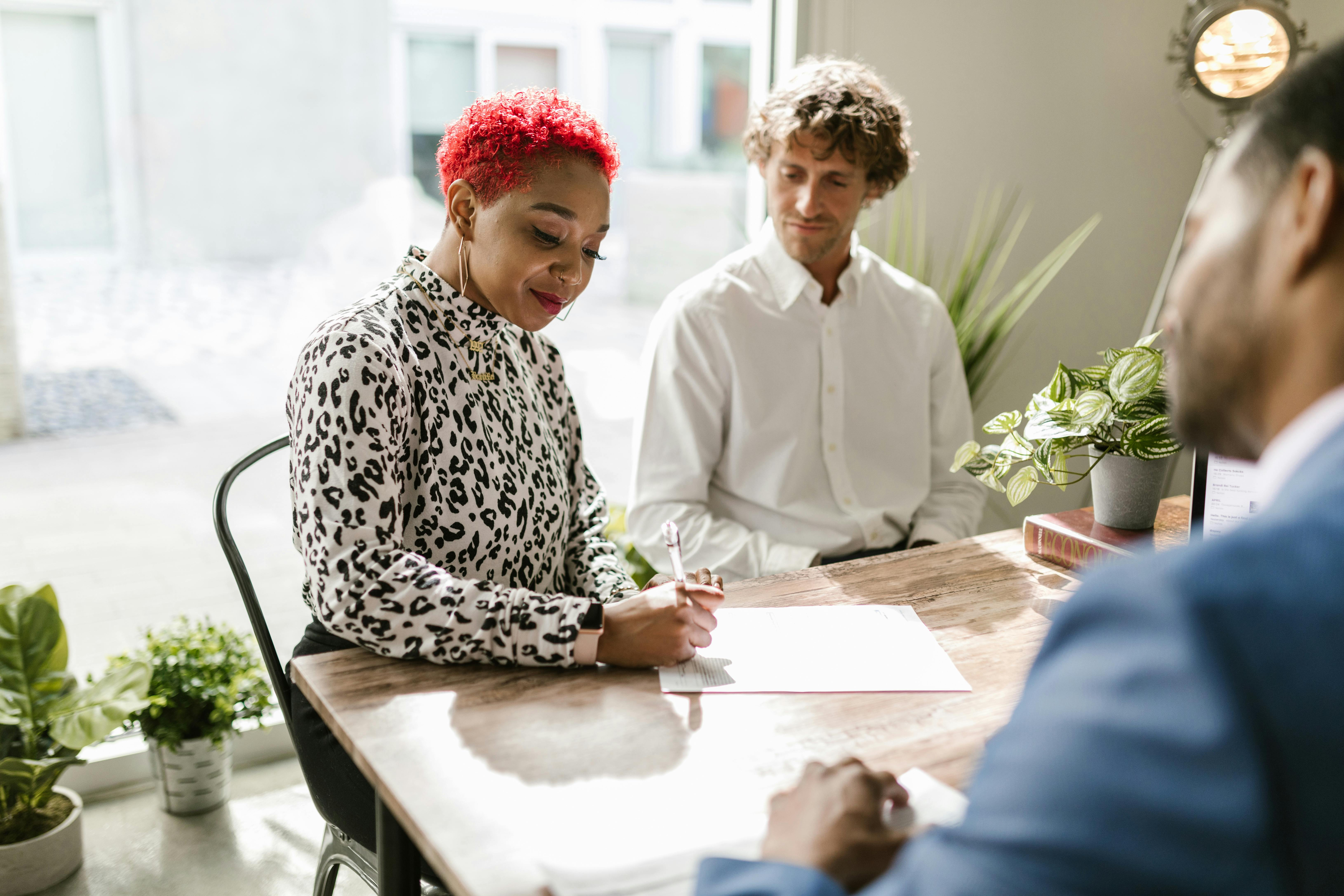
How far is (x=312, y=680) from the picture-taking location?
1.21 m

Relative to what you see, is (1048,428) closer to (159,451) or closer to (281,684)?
(281,684)

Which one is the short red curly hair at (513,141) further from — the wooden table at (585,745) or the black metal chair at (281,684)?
the wooden table at (585,745)

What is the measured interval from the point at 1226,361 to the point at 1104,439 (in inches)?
38.8

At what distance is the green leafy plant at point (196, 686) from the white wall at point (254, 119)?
86 cm

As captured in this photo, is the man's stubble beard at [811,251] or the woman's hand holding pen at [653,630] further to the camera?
the man's stubble beard at [811,251]

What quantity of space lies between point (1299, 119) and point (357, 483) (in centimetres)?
102

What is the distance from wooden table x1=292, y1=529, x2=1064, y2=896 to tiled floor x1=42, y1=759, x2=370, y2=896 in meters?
1.16

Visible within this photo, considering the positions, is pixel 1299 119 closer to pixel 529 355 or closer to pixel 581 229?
pixel 581 229

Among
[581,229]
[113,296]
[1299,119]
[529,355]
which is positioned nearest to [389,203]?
[113,296]

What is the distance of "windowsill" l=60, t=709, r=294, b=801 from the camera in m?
2.43

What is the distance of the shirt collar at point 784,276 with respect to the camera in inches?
87.2

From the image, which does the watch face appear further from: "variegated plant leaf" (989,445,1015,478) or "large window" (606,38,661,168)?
"large window" (606,38,661,168)

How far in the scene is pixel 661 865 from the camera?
0.87 m

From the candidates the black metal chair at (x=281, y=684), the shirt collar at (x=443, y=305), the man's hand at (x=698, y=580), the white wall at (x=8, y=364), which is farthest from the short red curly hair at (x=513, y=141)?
the white wall at (x=8, y=364)
